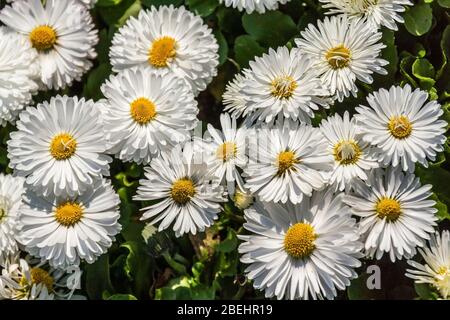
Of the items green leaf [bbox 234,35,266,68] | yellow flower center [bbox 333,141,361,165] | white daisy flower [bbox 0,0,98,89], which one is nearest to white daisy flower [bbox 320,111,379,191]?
yellow flower center [bbox 333,141,361,165]

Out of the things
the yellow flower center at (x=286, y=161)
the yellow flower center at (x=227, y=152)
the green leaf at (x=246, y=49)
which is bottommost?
the yellow flower center at (x=286, y=161)

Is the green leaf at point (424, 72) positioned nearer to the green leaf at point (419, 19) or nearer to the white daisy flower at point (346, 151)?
the green leaf at point (419, 19)

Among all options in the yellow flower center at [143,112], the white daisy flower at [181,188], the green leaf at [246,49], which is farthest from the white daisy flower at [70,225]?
the green leaf at [246,49]

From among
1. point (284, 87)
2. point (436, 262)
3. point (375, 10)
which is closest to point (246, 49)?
point (284, 87)

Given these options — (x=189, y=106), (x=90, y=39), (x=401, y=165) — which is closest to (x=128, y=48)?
(x=90, y=39)
